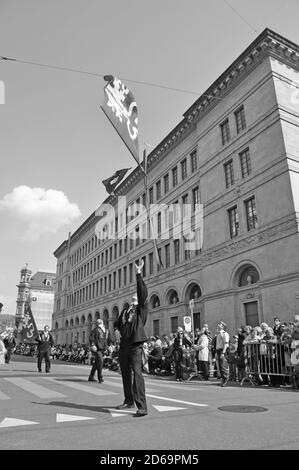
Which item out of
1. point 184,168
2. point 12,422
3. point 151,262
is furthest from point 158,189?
point 12,422

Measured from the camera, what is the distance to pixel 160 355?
59.5 ft

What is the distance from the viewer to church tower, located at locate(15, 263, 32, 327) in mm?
118713

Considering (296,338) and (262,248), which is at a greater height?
(262,248)

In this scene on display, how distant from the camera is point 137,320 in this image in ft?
20.5

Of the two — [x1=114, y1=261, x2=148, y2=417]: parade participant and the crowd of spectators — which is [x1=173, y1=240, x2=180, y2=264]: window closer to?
the crowd of spectators

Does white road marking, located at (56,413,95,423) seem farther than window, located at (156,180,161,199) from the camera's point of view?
No

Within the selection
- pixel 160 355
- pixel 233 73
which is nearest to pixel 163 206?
pixel 233 73

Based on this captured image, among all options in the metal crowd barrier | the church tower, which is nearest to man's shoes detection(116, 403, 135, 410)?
the metal crowd barrier

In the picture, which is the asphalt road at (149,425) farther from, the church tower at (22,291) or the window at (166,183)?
the church tower at (22,291)

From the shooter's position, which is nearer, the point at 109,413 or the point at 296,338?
the point at 109,413

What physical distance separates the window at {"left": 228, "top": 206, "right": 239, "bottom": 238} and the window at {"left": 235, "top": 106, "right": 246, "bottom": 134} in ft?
16.8

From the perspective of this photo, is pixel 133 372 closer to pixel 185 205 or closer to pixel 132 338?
pixel 132 338
